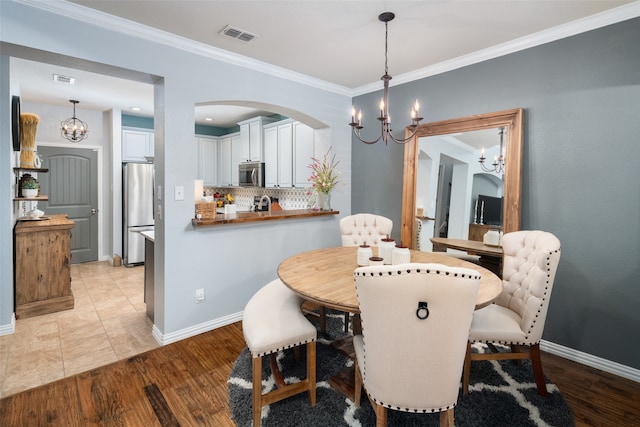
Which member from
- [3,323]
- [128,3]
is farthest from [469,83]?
[3,323]

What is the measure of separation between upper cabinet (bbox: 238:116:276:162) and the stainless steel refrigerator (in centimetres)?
163

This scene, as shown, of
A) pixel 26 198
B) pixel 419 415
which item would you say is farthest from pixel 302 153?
pixel 419 415

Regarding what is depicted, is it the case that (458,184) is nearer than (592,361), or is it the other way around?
(592,361)

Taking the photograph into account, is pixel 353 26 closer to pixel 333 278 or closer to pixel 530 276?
pixel 333 278

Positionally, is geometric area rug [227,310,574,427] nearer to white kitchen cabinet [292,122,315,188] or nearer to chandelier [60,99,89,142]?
white kitchen cabinet [292,122,315,188]

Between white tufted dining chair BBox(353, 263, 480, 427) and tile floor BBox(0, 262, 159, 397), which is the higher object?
white tufted dining chair BBox(353, 263, 480, 427)

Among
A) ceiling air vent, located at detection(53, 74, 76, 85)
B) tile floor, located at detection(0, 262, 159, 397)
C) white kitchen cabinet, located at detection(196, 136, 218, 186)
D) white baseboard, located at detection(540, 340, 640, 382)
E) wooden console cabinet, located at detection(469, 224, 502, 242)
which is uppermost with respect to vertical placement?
ceiling air vent, located at detection(53, 74, 76, 85)

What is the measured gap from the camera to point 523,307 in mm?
2143

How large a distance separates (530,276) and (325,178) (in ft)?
7.73

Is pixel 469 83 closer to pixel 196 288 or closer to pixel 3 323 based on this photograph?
pixel 196 288

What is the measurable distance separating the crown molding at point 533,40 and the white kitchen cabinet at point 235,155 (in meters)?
3.38

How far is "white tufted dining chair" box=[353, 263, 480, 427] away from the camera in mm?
1330

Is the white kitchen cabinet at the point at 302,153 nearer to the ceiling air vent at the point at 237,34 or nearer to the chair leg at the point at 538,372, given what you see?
the ceiling air vent at the point at 237,34

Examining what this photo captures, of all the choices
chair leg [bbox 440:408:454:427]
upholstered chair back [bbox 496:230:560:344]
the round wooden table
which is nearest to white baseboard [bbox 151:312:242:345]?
the round wooden table
